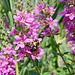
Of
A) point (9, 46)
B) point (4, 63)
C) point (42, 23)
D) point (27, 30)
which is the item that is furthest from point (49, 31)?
point (4, 63)

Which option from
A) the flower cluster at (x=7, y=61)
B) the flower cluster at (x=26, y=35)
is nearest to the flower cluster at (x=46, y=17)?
the flower cluster at (x=26, y=35)

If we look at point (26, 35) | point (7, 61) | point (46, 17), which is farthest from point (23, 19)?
point (7, 61)

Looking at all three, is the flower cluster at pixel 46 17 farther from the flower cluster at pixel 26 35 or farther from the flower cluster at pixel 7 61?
the flower cluster at pixel 7 61

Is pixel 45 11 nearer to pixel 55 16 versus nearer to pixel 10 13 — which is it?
pixel 55 16

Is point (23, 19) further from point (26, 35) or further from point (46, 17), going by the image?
point (46, 17)

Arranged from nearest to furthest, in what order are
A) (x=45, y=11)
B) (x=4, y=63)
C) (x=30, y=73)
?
(x=45, y=11) < (x=4, y=63) < (x=30, y=73)

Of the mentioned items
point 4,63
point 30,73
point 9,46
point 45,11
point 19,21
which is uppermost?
point 45,11

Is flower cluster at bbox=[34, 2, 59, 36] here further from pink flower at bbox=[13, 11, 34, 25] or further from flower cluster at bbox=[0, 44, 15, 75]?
flower cluster at bbox=[0, 44, 15, 75]

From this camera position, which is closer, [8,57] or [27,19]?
[27,19]
